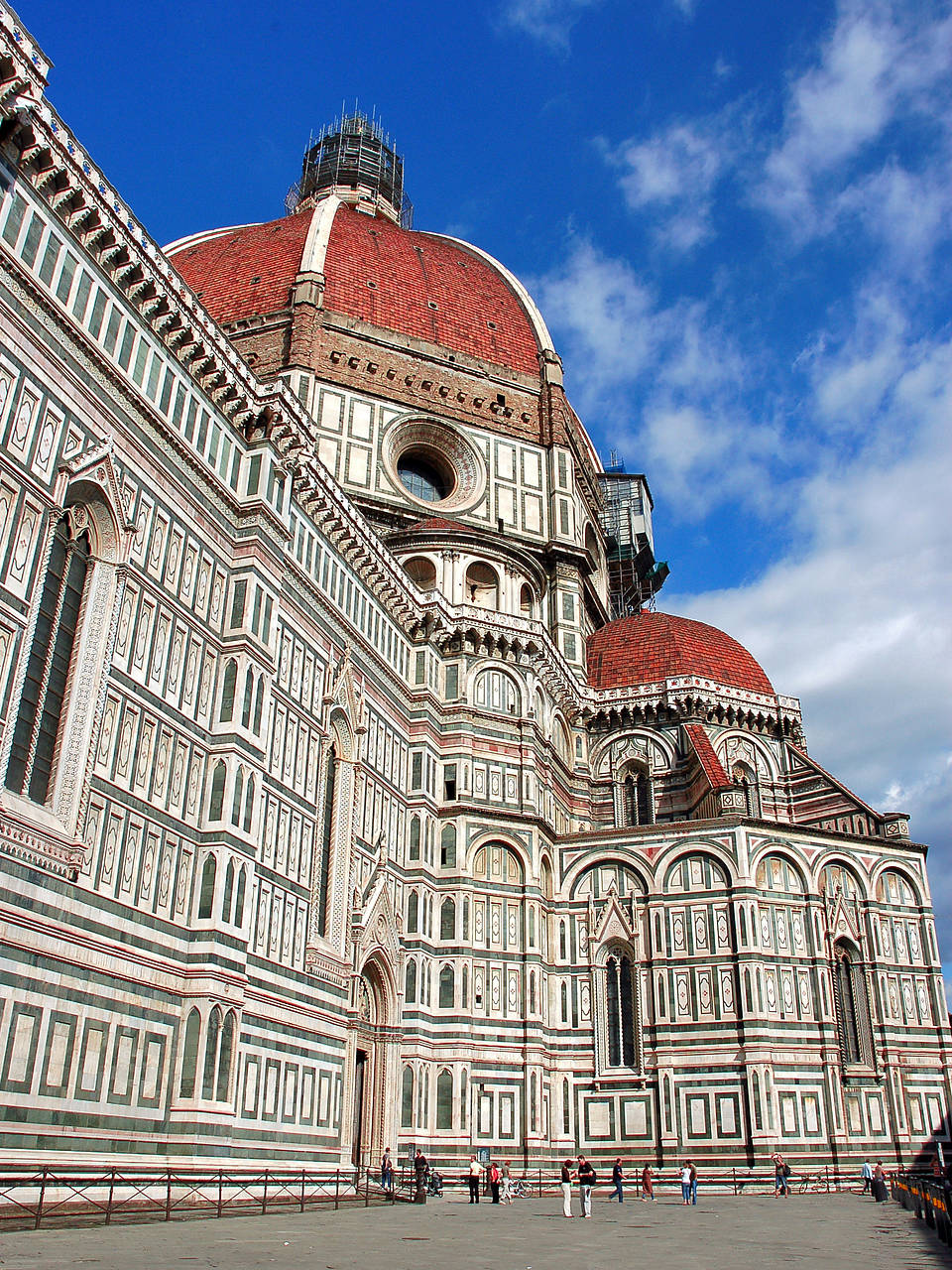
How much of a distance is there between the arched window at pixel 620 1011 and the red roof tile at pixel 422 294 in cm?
2475

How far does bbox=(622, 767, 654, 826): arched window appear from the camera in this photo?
38756 mm

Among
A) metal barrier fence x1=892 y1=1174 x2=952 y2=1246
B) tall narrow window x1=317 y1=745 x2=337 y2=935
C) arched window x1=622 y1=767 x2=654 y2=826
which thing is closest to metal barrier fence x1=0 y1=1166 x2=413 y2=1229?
tall narrow window x1=317 y1=745 x2=337 y2=935

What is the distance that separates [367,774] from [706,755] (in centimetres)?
1363

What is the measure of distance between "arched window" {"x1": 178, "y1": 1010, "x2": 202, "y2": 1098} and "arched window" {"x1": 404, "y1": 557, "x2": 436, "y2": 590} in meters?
19.4

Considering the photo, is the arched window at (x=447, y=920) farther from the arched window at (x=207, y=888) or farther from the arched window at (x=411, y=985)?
the arched window at (x=207, y=888)

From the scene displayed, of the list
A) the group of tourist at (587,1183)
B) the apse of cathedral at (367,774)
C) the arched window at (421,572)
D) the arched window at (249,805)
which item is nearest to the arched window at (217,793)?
the apse of cathedral at (367,774)

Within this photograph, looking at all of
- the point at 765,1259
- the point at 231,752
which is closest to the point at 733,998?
the point at 231,752

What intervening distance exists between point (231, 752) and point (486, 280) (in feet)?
117

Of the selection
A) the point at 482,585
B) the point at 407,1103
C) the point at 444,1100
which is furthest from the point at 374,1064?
the point at 482,585

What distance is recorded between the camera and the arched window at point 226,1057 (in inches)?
762

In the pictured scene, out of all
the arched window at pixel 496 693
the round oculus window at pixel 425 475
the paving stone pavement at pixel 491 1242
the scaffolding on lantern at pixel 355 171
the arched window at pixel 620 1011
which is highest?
the scaffolding on lantern at pixel 355 171

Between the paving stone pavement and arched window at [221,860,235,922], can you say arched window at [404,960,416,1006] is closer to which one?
the paving stone pavement

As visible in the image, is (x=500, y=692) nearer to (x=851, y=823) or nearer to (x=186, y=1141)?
(x=851, y=823)

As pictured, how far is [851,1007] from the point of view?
32.8m
